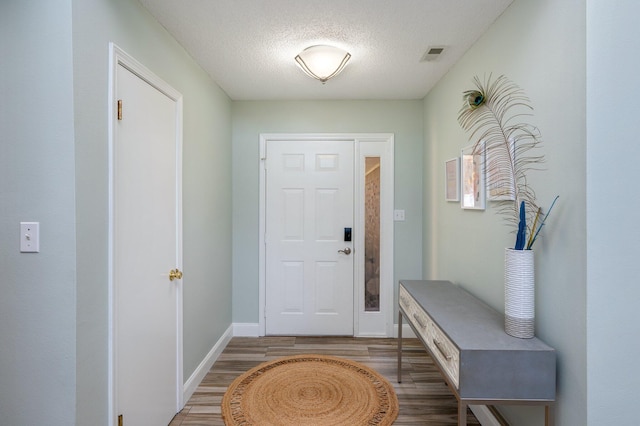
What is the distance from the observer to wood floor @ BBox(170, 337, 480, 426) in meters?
2.12

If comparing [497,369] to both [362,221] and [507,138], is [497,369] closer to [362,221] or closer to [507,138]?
[507,138]

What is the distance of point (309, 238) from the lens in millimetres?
3357

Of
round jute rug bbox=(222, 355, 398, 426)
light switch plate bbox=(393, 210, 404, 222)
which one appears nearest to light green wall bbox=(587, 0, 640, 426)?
round jute rug bbox=(222, 355, 398, 426)

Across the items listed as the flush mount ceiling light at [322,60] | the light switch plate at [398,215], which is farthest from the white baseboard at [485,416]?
the flush mount ceiling light at [322,60]

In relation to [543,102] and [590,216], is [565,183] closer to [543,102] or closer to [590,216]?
[590,216]

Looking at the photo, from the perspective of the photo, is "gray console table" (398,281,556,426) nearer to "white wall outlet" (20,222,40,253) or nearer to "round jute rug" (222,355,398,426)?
"round jute rug" (222,355,398,426)

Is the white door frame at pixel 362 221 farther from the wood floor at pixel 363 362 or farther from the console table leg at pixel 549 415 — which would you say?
the console table leg at pixel 549 415

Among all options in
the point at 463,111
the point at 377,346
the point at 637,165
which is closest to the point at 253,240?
the point at 377,346

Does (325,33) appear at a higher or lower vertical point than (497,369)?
higher

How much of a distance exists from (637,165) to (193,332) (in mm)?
2665

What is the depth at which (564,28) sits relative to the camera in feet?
4.42

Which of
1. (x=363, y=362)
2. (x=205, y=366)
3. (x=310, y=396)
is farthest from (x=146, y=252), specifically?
(x=363, y=362)

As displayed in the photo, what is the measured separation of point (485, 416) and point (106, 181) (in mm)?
2497

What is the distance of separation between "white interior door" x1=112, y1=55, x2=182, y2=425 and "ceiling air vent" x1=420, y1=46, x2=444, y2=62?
1.76 meters
